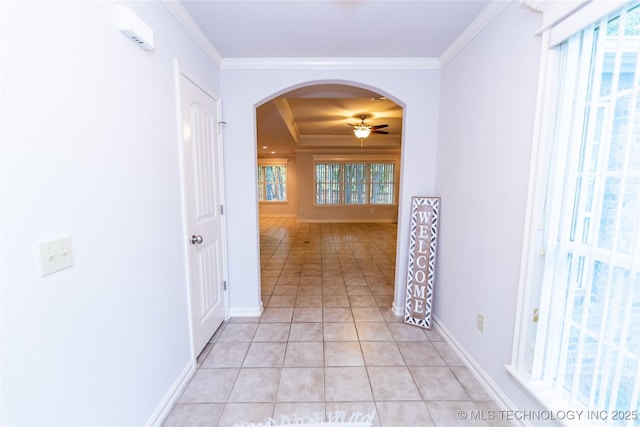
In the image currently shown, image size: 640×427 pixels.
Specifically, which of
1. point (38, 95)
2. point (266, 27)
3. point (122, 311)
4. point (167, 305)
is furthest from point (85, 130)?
point (266, 27)

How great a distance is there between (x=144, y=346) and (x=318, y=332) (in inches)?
54.7

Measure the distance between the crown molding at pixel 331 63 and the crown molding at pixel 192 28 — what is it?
17 cm

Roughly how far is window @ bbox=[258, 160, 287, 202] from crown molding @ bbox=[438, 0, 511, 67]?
8.18 meters

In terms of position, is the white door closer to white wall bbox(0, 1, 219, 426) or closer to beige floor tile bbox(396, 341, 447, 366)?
white wall bbox(0, 1, 219, 426)

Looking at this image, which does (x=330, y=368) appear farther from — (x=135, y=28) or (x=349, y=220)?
(x=349, y=220)

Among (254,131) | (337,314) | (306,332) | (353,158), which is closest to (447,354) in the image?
(337,314)

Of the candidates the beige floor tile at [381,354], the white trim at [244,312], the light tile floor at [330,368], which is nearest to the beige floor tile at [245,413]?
the light tile floor at [330,368]

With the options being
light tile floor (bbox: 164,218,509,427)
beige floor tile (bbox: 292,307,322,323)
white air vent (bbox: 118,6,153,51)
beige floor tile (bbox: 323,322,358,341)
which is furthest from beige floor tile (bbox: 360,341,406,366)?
white air vent (bbox: 118,6,153,51)

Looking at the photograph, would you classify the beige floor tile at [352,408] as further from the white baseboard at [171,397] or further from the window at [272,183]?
the window at [272,183]

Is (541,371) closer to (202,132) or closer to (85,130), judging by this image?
(85,130)

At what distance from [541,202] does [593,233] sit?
0.25m

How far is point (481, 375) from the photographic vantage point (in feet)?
5.71

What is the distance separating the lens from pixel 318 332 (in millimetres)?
2344

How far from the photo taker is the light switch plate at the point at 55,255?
844mm
